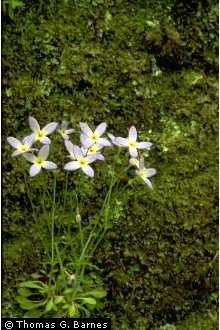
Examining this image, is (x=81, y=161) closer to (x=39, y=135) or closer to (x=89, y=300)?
(x=39, y=135)

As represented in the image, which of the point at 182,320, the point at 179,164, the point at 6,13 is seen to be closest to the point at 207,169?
the point at 179,164

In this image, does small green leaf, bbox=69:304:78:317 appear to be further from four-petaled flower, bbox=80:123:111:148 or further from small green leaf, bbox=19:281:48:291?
four-petaled flower, bbox=80:123:111:148

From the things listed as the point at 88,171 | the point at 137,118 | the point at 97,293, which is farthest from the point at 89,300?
the point at 137,118

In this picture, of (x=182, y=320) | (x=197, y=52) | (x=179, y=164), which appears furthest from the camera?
(x=197, y=52)

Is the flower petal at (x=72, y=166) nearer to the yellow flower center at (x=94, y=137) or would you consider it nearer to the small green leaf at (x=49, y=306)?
the yellow flower center at (x=94, y=137)

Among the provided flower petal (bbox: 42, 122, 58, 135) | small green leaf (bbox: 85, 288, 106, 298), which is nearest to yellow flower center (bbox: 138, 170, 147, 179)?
flower petal (bbox: 42, 122, 58, 135)

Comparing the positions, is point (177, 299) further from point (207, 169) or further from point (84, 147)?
point (84, 147)
